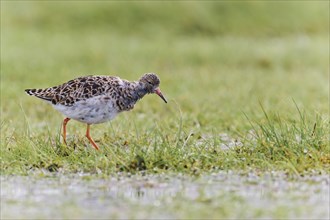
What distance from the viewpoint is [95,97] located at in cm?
1041

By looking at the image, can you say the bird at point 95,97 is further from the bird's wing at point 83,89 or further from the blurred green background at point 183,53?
the blurred green background at point 183,53

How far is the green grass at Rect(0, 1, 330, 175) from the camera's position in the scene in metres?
9.60

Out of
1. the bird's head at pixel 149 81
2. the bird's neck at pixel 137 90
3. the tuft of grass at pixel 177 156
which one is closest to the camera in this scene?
the tuft of grass at pixel 177 156

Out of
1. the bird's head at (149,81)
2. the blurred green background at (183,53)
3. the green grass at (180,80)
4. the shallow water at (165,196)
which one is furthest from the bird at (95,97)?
the blurred green background at (183,53)

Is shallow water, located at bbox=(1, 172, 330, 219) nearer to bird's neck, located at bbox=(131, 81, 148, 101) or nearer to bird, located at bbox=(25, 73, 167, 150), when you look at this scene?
bird, located at bbox=(25, 73, 167, 150)

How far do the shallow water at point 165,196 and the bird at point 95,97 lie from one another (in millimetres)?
1373

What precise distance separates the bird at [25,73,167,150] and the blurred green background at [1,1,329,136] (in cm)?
202

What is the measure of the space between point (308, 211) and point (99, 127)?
16.8ft

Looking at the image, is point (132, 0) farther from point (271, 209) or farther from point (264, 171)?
point (271, 209)

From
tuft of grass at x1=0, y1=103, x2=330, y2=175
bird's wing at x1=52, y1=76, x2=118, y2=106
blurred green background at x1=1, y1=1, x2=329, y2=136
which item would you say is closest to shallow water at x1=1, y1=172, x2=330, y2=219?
tuft of grass at x1=0, y1=103, x2=330, y2=175

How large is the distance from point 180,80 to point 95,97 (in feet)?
26.2

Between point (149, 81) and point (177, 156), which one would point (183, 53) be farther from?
point (177, 156)

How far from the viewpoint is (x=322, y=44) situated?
74.0ft

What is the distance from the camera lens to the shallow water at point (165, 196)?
7.67 meters
